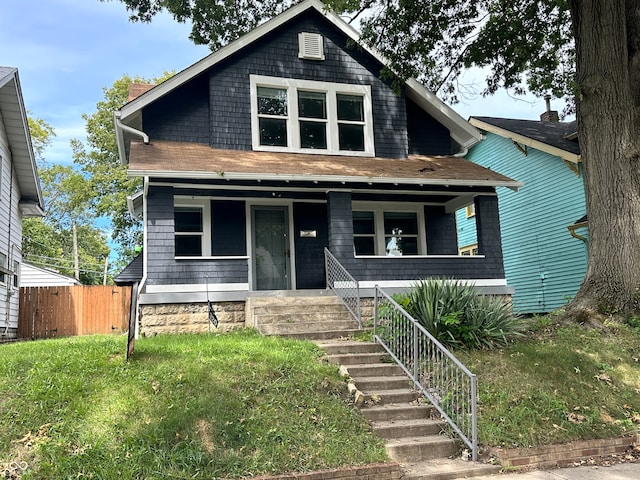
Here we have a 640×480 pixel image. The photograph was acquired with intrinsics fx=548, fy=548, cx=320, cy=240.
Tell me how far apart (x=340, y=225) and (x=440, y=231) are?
3.82 meters

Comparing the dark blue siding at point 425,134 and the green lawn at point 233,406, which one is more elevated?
the dark blue siding at point 425,134

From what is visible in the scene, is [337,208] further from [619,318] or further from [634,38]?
[634,38]

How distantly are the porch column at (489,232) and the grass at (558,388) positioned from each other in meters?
3.61

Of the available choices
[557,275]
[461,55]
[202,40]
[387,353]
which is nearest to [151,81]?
[202,40]

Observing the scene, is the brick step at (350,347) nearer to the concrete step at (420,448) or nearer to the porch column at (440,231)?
the concrete step at (420,448)

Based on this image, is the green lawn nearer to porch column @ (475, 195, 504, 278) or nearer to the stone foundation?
the stone foundation

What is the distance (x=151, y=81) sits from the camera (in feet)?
101

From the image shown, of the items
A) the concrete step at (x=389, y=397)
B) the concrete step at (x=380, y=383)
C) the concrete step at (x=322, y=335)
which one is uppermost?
the concrete step at (x=322, y=335)

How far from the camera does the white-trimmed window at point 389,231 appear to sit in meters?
14.2

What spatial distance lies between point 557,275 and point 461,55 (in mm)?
7329

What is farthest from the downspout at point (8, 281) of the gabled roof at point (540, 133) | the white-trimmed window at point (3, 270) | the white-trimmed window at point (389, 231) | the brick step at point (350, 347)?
the gabled roof at point (540, 133)

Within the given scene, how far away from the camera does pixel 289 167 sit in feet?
39.2

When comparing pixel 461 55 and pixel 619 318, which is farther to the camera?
pixel 461 55

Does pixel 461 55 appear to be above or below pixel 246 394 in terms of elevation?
above
